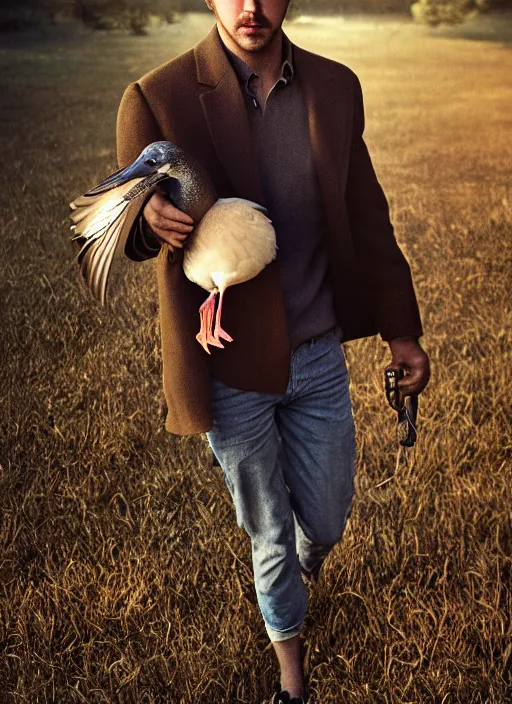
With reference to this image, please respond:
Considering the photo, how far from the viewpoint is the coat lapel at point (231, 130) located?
128cm

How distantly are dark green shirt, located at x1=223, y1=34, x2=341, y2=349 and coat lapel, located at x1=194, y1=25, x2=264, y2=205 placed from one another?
0.05 metres

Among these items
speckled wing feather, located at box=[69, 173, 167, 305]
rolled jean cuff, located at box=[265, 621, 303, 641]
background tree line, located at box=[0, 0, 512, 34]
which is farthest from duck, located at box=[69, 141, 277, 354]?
background tree line, located at box=[0, 0, 512, 34]

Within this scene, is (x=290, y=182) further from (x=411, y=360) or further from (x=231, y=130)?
(x=411, y=360)

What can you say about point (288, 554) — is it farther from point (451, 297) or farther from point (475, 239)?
point (475, 239)

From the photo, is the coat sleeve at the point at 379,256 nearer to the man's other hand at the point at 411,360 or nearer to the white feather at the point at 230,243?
the man's other hand at the point at 411,360

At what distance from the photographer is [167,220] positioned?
1.15 metres

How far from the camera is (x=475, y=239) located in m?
3.79

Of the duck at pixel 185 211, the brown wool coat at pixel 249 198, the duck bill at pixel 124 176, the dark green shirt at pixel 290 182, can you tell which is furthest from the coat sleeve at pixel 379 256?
the duck bill at pixel 124 176

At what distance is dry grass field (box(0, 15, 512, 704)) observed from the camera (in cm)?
176

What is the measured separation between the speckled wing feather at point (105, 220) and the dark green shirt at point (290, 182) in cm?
30

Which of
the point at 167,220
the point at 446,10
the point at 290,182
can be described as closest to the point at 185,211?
the point at 167,220

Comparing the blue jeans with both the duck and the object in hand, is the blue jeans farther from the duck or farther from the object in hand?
the duck

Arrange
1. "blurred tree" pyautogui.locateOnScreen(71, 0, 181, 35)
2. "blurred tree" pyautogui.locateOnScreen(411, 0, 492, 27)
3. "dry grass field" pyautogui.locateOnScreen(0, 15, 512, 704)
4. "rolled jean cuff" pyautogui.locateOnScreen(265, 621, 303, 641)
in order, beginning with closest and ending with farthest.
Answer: "rolled jean cuff" pyautogui.locateOnScreen(265, 621, 303, 641), "dry grass field" pyautogui.locateOnScreen(0, 15, 512, 704), "blurred tree" pyautogui.locateOnScreen(71, 0, 181, 35), "blurred tree" pyautogui.locateOnScreen(411, 0, 492, 27)

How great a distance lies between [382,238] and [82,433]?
145 cm
